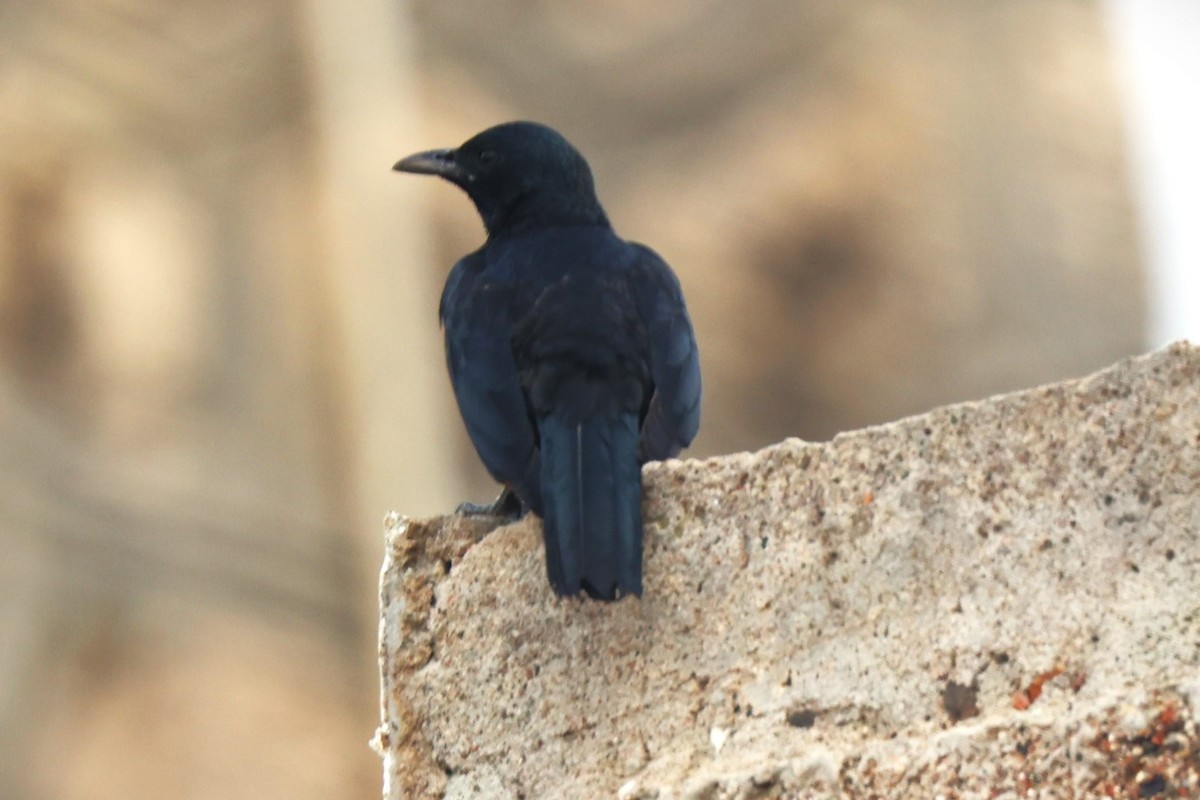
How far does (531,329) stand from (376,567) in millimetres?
4448

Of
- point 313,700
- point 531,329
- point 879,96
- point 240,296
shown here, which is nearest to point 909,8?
point 879,96

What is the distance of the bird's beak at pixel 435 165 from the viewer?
491cm

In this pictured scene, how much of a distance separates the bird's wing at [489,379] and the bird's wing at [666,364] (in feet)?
0.74

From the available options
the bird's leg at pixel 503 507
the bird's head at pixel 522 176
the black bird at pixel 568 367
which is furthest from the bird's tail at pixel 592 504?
the bird's head at pixel 522 176

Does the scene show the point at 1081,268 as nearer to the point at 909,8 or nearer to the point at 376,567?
the point at 909,8

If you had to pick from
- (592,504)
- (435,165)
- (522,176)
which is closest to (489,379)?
(592,504)

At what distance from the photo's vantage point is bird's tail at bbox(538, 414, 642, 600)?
107 inches

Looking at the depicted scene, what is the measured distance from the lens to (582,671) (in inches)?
108

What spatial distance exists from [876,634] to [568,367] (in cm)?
132

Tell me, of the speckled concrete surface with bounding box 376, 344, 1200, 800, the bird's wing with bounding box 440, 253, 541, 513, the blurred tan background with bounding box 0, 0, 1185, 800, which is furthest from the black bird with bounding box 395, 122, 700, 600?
the blurred tan background with bounding box 0, 0, 1185, 800

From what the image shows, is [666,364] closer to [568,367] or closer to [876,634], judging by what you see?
[568,367]

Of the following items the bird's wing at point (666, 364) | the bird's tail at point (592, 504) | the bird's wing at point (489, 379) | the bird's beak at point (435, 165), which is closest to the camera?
the bird's tail at point (592, 504)

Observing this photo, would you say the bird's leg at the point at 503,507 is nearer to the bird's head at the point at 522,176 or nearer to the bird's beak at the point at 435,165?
the bird's head at the point at 522,176

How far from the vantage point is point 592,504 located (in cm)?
301
